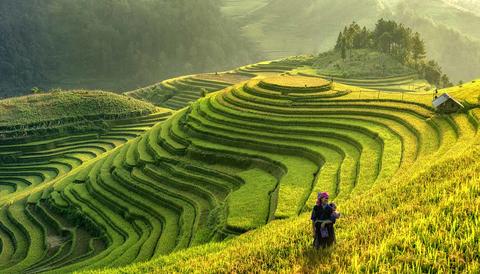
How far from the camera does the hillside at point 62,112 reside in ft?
226

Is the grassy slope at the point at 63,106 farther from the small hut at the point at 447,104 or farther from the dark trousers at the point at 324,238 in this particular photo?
the dark trousers at the point at 324,238

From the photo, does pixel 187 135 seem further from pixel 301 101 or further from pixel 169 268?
pixel 169 268

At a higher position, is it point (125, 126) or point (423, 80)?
point (423, 80)

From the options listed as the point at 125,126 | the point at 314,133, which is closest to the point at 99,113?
the point at 125,126

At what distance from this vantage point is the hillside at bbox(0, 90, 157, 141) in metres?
69.0

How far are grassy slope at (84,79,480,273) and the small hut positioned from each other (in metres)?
14.2

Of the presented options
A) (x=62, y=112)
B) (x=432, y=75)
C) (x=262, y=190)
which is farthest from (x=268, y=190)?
(x=432, y=75)

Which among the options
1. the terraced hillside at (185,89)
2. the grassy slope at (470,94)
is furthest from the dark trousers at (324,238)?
the terraced hillside at (185,89)

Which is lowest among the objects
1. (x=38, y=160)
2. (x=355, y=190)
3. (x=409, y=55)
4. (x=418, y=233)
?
(x=38, y=160)

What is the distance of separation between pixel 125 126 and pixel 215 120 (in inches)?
1512

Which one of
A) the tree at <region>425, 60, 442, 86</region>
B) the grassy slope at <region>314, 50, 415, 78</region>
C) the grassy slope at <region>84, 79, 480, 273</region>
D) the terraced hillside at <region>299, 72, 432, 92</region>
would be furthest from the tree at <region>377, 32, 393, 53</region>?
the grassy slope at <region>84, 79, 480, 273</region>

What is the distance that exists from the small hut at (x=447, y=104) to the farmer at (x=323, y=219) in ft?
74.8

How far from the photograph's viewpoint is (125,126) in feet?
248

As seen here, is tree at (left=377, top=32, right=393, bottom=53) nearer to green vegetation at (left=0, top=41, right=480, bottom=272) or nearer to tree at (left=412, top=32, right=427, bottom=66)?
tree at (left=412, top=32, right=427, bottom=66)
